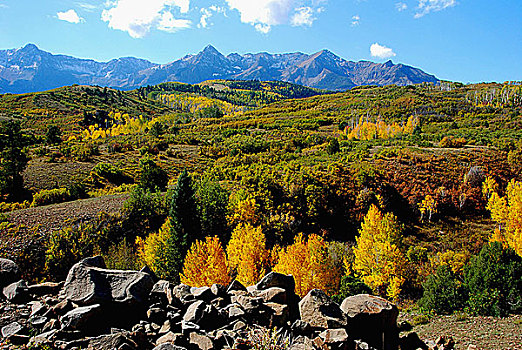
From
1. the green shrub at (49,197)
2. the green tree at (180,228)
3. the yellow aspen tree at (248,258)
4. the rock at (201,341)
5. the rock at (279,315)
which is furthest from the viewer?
the green shrub at (49,197)

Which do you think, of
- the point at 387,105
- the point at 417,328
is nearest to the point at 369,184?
the point at 417,328

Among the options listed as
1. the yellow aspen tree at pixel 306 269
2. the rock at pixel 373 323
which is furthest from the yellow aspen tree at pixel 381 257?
the rock at pixel 373 323

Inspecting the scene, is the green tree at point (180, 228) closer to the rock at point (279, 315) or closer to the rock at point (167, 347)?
the rock at point (279, 315)

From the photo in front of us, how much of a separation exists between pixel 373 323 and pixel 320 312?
67.4 inches

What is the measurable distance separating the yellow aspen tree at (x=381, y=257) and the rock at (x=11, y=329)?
67.0 feet

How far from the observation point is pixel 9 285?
802 cm

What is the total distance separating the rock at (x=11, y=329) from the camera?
20.5 ft

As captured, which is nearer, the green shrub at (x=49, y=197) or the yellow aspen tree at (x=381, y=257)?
the yellow aspen tree at (x=381, y=257)

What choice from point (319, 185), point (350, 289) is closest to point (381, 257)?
point (350, 289)

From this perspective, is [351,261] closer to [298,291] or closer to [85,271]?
[298,291]

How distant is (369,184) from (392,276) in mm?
22053

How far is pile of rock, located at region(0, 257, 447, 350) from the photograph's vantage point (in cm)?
647

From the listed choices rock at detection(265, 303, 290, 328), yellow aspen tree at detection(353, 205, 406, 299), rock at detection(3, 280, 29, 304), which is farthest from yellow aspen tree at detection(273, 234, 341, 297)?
rock at detection(3, 280, 29, 304)

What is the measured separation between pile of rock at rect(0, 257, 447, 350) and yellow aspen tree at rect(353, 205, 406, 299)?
42.8 ft
